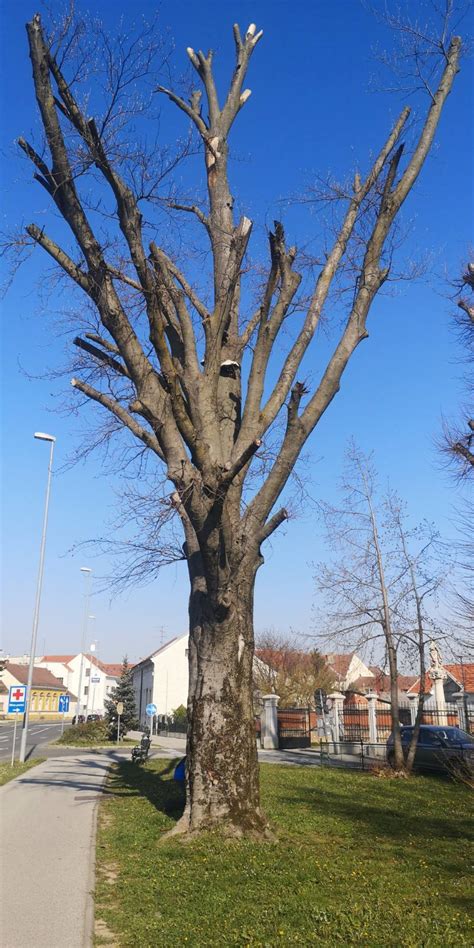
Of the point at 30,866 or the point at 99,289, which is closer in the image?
the point at 30,866

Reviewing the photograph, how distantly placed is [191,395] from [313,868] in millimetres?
5094

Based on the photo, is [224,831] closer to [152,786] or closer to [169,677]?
[152,786]

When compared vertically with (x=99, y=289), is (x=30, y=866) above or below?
below

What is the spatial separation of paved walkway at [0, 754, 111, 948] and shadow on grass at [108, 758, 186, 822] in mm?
657

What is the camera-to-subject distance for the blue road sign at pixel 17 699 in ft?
72.2

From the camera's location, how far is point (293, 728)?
102 ft

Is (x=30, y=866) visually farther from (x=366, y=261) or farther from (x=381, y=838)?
(x=366, y=261)

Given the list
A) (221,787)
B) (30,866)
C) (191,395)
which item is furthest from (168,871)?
(191,395)

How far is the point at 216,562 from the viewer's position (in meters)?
7.50

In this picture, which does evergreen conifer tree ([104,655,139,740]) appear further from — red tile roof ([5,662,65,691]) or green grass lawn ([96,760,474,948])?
red tile roof ([5,662,65,691])

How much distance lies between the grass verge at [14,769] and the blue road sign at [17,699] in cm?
160

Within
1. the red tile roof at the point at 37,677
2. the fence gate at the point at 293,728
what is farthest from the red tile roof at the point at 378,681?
the red tile roof at the point at 37,677

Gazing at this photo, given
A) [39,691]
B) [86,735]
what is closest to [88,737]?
[86,735]

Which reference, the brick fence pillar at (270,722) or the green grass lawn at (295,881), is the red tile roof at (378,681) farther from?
the green grass lawn at (295,881)
